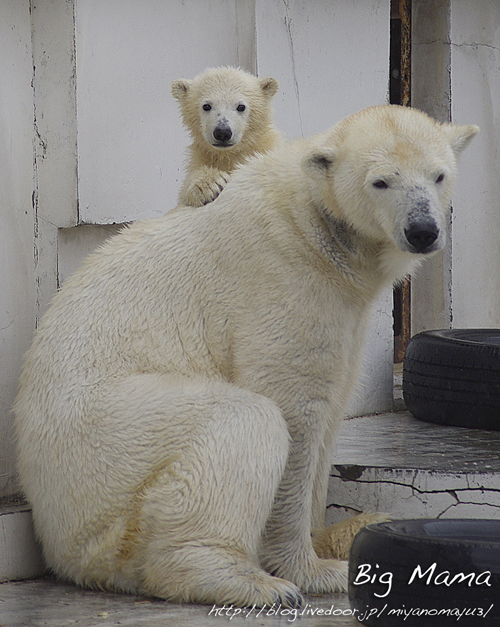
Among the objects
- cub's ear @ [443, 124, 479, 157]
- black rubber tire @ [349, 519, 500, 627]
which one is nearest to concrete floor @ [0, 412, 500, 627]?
black rubber tire @ [349, 519, 500, 627]

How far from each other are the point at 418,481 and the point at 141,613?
1.47 m

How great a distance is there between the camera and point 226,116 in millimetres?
5203

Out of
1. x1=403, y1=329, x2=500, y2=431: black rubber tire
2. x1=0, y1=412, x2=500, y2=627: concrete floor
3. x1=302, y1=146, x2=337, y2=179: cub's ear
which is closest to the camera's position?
x1=0, y1=412, x2=500, y2=627: concrete floor

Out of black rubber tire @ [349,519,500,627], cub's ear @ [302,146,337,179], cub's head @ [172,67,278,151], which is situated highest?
cub's head @ [172,67,278,151]

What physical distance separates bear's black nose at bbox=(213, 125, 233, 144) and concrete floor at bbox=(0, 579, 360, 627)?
7.64 ft

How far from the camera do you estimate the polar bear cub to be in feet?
17.1

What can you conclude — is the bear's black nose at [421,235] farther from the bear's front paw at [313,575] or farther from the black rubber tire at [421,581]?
the bear's front paw at [313,575]

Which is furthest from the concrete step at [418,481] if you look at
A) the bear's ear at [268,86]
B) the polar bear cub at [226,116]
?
the bear's ear at [268,86]

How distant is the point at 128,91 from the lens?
208 inches

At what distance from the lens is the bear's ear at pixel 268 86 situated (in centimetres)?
550

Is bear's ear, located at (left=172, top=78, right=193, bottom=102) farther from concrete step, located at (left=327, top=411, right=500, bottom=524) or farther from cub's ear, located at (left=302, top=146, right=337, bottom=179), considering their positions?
concrete step, located at (left=327, top=411, right=500, bottom=524)

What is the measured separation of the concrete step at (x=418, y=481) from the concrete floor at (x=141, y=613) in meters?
0.71

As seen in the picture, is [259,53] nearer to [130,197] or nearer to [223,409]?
[130,197]

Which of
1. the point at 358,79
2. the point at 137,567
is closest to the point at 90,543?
the point at 137,567
